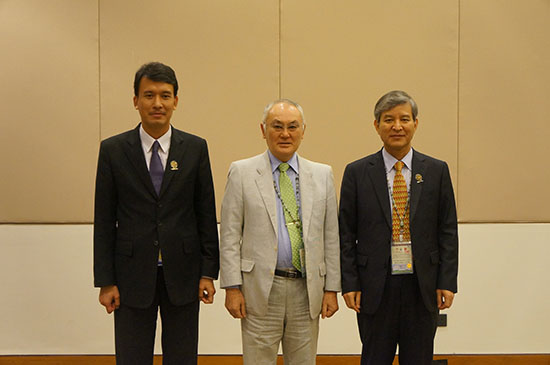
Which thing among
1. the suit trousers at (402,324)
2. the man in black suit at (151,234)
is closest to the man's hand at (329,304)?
the suit trousers at (402,324)

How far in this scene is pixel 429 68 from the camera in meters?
3.71

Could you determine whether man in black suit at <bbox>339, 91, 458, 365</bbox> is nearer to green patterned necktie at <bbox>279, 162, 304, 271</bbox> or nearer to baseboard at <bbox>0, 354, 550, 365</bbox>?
green patterned necktie at <bbox>279, 162, 304, 271</bbox>

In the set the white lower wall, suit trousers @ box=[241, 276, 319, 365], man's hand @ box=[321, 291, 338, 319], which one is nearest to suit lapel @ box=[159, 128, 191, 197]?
suit trousers @ box=[241, 276, 319, 365]

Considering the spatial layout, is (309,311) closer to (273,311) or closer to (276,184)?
(273,311)

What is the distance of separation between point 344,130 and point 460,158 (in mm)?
908

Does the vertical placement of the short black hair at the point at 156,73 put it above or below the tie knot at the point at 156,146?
above

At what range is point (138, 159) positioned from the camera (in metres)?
2.29

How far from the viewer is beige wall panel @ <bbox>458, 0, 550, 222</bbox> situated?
3709mm

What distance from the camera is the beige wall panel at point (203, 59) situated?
3699mm

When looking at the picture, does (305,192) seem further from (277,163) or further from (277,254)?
(277,254)

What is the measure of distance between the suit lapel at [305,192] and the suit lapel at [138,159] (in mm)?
680

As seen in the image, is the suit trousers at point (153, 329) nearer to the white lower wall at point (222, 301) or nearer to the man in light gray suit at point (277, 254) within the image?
the man in light gray suit at point (277, 254)

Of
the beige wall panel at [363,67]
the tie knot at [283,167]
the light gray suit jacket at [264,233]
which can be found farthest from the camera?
the beige wall panel at [363,67]

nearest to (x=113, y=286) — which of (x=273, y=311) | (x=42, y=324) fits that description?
(x=273, y=311)
